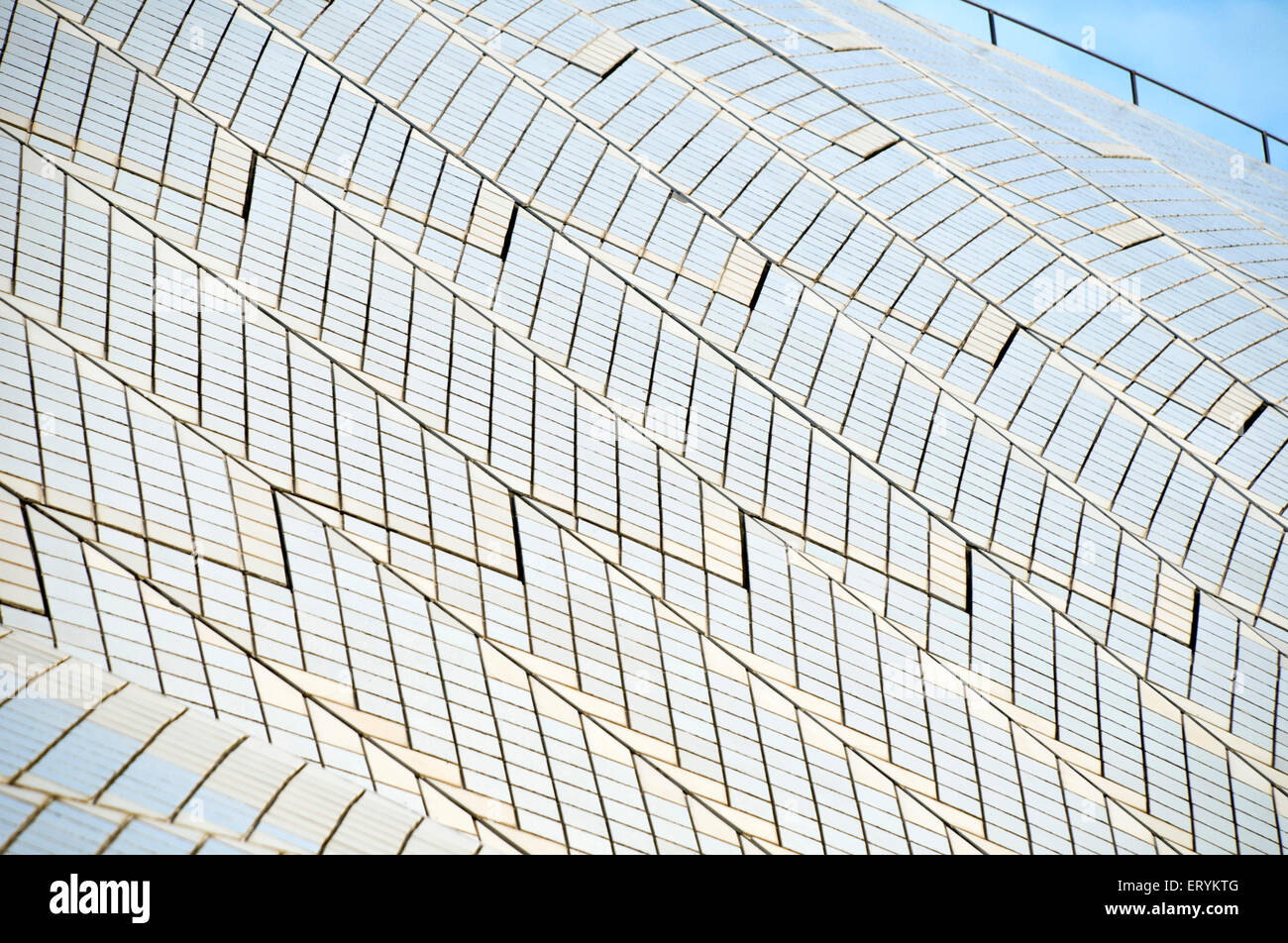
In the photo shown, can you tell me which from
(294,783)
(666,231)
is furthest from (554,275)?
(294,783)

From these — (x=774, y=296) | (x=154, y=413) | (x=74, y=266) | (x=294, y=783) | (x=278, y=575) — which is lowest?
(x=294, y=783)

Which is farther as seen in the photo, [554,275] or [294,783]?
[554,275]

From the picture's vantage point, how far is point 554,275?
1953cm

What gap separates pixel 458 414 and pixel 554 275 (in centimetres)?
368

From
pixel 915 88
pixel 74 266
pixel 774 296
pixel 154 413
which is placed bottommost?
pixel 154 413

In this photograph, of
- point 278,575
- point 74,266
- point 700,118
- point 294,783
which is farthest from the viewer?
point 700,118

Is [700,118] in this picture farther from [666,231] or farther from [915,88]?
[915,88]

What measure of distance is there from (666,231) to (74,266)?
10640 mm

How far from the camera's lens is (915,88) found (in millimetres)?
25797

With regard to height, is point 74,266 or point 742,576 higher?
point 74,266

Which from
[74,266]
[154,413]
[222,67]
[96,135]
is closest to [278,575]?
[154,413]
